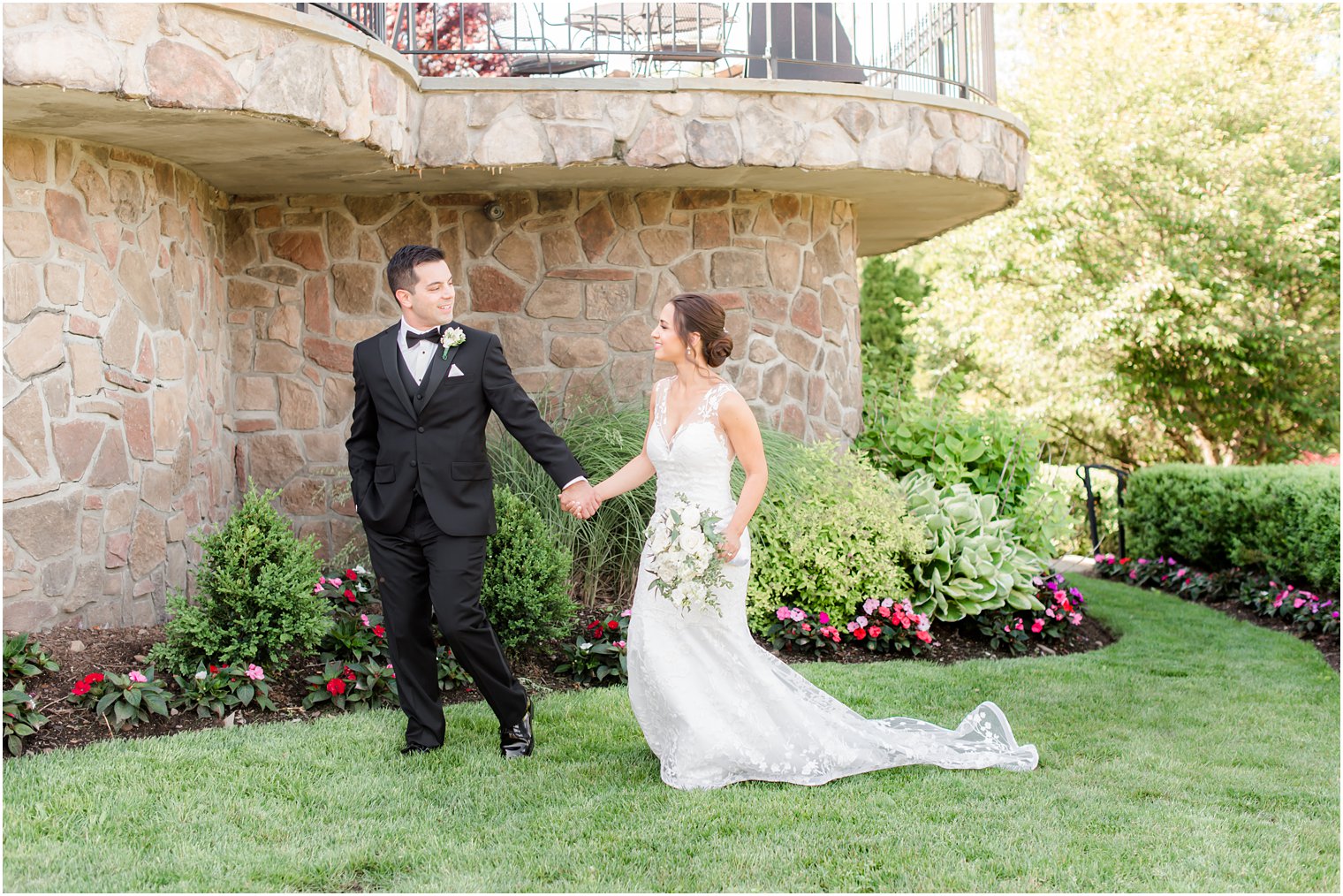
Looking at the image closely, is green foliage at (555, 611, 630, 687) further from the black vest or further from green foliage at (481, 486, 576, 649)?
the black vest

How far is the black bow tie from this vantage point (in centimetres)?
434

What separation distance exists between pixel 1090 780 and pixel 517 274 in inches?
175

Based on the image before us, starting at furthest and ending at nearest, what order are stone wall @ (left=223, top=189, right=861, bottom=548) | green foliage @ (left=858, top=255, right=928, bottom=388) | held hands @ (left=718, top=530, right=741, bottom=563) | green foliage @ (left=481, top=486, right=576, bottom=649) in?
green foliage @ (left=858, top=255, right=928, bottom=388), stone wall @ (left=223, top=189, right=861, bottom=548), green foliage @ (left=481, top=486, right=576, bottom=649), held hands @ (left=718, top=530, right=741, bottom=563)

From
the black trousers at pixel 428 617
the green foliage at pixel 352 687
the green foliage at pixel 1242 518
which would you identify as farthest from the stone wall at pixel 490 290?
the green foliage at pixel 1242 518

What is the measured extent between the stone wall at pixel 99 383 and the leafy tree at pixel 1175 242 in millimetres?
11225

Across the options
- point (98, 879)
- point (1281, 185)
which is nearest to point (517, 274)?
point (98, 879)

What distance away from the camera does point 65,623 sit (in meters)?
5.24

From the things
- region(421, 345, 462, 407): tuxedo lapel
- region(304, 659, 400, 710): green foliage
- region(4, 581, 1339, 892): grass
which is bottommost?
region(4, 581, 1339, 892): grass

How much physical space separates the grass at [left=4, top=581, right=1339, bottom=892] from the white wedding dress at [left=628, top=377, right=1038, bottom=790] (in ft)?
0.31

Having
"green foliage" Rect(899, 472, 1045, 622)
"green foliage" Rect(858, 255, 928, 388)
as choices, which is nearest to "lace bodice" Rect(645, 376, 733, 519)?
"green foliage" Rect(899, 472, 1045, 622)

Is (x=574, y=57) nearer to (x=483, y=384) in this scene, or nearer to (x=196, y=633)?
(x=483, y=384)

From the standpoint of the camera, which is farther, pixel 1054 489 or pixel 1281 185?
pixel 1281 185

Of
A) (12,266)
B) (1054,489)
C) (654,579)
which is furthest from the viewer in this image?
(1054,489)

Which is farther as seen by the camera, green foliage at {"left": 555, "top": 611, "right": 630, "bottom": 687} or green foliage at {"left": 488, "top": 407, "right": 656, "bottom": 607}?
green foliage at {"left": 488, "top": 407, "right": 656, "bottom": 607}
